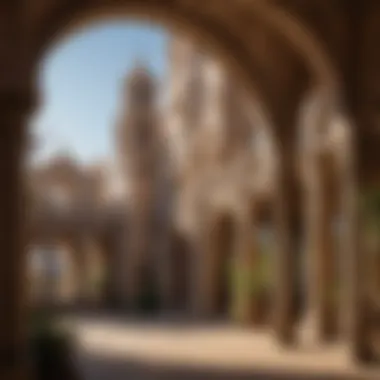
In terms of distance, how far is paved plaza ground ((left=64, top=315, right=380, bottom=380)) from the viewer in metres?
11.9

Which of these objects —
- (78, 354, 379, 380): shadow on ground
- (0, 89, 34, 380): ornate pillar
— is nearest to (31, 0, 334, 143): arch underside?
(0, 89, 34, 380): ornate pillar

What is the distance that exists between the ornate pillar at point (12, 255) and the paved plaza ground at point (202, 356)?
2.18 metres

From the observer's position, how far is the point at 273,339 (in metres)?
17.3

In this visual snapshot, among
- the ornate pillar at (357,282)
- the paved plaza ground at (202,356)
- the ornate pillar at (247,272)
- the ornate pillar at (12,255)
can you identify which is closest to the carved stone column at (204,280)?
the paved plaza ground at (202,356)

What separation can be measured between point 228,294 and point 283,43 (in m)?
11.0

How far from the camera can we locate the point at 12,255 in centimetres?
973

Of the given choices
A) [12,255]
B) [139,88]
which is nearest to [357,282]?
[12,255]

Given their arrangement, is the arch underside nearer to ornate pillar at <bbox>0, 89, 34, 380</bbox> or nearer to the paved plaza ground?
the paved plaza ground

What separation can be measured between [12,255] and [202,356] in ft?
18.9

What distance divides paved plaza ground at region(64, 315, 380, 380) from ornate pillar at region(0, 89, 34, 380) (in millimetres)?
2180

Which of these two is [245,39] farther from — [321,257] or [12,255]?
[12,255]

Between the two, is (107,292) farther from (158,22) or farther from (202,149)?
(158,22)

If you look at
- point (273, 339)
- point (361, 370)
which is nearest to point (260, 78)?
point (273, 339)

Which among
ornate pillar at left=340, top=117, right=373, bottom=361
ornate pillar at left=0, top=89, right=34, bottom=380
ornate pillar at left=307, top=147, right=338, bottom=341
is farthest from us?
ornate pillar at left=307, top=147, right=338, bottom=341
